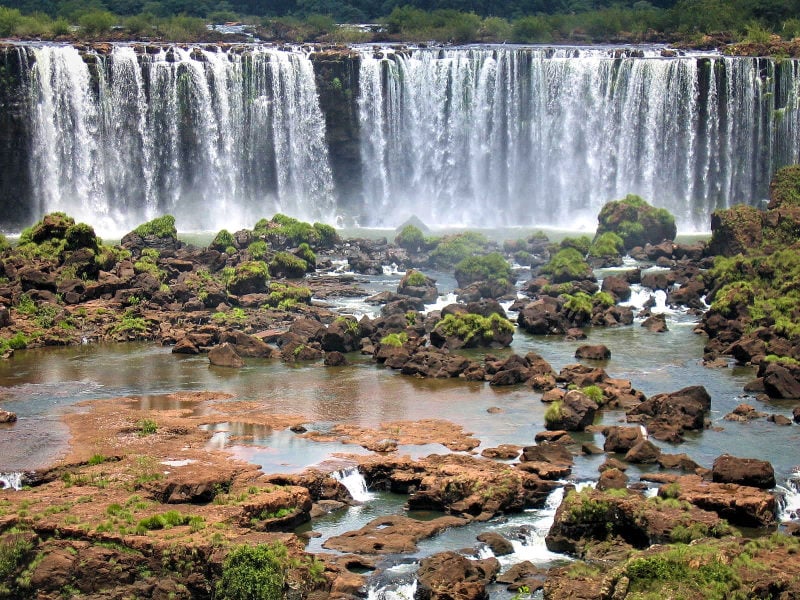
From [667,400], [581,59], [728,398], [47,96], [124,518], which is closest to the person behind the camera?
[124,518]

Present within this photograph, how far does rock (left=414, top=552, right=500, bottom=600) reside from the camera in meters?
21.3

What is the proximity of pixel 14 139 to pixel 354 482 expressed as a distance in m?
42.3

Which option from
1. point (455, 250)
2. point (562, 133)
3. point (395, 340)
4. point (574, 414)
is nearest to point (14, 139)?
point (455, 250)

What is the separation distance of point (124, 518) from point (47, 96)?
4438 centimetres

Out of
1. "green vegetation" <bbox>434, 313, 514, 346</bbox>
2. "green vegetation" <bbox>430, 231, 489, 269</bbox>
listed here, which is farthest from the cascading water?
"green vegetation" <bbox>434, 313, 514, 346</bbox>

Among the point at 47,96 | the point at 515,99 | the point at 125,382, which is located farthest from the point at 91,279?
the point at 515,99

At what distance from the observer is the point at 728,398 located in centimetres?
3428

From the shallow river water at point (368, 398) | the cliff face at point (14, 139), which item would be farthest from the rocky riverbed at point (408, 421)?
the cliff face at point (14, 139)

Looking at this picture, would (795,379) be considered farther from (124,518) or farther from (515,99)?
(515,99)

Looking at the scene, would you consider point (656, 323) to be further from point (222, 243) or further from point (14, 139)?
point (14, 139)

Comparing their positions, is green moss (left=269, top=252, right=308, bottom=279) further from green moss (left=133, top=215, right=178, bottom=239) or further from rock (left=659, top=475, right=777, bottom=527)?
rock (left=659, top=475, right=777, bottom=527)

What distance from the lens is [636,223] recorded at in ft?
189

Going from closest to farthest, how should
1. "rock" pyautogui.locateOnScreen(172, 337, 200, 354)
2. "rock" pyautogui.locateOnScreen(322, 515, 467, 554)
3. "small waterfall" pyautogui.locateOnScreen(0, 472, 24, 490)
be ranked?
"rock" pyautogui.locateOnScreen(322, 515, 467, 554), "small waterfall" pyautogui.locateOnScreen(0, 472, 24, 490), "rock" pyautogui.locateOnScreen(172, 337, 200, 354)

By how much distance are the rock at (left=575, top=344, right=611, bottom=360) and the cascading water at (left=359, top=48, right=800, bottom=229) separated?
93.6 ft
